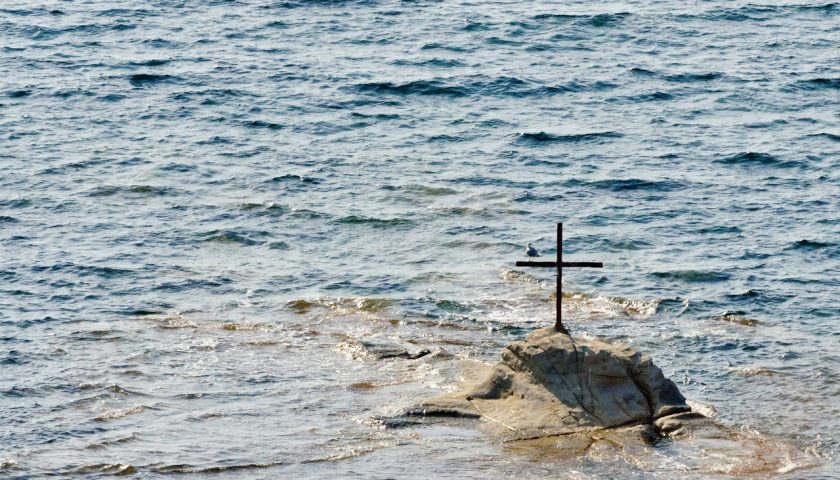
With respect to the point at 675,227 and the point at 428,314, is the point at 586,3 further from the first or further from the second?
the point at 428,314

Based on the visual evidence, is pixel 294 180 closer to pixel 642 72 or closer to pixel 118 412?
pixel 642 72

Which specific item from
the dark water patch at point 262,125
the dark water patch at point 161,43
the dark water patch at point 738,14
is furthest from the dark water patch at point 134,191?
the dark water patch at point 738,14

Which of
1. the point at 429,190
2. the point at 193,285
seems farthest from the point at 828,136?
the point at 193,285

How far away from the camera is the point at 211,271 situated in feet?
118

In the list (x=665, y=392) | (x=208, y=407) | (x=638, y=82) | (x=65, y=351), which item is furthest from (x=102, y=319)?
(x=638, y=82)

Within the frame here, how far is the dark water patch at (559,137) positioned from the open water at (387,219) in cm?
15

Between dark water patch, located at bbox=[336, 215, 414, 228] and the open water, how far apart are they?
16cm

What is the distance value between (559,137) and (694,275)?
11.8 metres

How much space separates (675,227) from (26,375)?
58.6 feet

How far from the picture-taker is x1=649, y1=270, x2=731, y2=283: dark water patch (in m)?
35.1

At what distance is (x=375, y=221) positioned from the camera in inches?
1558

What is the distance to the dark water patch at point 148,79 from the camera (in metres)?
52.3

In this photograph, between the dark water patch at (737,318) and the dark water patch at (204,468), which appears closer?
the dark water patch at (204,468)

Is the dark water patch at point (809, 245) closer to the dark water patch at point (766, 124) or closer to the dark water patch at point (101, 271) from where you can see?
the dark water patch at point (766, 124)
